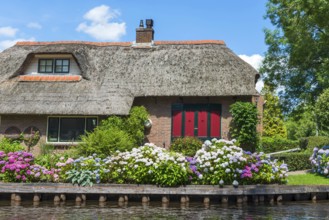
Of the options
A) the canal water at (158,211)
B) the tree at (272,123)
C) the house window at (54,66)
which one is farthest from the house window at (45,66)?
the tree at (272,123)

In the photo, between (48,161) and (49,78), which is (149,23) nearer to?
(49,78)

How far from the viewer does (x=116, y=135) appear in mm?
16234

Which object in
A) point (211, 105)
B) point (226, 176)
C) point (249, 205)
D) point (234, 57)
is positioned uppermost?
point (234, 57)

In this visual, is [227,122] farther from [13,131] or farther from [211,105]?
[13,131]

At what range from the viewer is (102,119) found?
66.2 ft

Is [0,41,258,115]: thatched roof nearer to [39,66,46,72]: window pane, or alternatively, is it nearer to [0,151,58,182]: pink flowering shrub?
[39,66,46,72]: window pane

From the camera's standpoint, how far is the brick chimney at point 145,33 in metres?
23.8

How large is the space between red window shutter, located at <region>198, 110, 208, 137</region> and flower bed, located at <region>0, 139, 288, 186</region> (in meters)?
6.27

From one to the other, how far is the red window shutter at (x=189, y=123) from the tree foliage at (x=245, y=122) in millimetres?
2079

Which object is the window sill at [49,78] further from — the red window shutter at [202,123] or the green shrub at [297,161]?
the green shrub at [297,161]

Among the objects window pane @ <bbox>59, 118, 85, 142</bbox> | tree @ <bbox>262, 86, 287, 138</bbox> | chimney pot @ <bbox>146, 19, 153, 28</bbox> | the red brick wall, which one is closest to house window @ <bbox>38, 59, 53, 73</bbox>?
window pane @ <bbox>59, 118, 85, 142</bbox>

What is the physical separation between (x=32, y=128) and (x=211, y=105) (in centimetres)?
→ 928

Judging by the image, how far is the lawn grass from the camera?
14.0 meters

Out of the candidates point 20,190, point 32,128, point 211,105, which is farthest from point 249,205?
point 32,128
